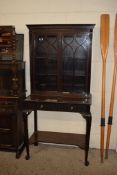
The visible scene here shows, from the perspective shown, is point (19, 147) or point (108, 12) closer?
point (108, 12)

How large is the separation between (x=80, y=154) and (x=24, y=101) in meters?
1.17

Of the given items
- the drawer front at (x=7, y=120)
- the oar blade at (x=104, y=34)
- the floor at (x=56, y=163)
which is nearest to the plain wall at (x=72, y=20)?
the oar blade at (x=104, y=34)

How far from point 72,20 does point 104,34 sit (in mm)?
509

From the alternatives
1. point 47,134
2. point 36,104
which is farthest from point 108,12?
point 47,134

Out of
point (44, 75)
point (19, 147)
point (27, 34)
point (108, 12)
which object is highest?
point (108, 12)

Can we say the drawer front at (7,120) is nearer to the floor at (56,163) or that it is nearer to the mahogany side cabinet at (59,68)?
the mahogany side cabinet at (59,68)

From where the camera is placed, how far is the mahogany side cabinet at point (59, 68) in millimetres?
2486

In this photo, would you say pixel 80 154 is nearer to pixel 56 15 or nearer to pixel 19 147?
pixel 19 147

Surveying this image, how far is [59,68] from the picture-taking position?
266 cm

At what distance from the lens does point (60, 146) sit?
9.75 ft

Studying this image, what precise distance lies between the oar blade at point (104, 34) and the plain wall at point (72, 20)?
0.11 meters

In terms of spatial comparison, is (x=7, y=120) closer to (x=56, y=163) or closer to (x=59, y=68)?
(x=56, y=163)

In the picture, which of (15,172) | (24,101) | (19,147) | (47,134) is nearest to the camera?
(15,172)

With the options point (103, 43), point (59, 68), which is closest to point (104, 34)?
point (103, 43)
